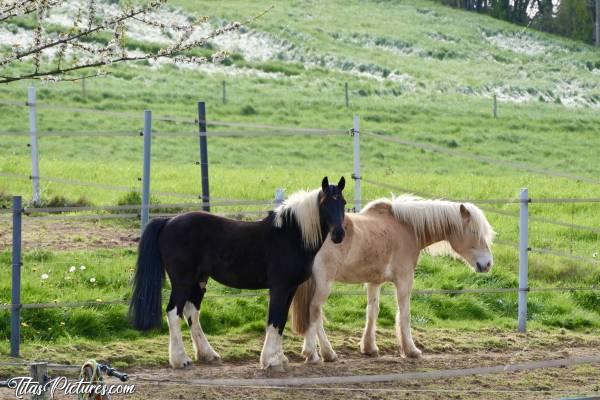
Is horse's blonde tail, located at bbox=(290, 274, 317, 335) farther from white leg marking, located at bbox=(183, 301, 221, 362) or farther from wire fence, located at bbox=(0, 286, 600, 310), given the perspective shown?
wire fence, located at bbox=(0, 286, 600, 310)

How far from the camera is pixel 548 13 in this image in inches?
3236

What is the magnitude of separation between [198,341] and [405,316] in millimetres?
1967

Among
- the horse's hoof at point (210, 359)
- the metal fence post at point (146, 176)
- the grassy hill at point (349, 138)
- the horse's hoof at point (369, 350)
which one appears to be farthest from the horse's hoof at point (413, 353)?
the metal fence post at point (146, 176)

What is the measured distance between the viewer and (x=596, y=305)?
12344 millimetres

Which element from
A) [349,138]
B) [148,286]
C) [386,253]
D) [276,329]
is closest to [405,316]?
[386,253]

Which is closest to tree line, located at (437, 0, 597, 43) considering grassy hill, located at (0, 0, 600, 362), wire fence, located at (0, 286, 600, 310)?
grassy hill, located at (0, 0, 600, 362)

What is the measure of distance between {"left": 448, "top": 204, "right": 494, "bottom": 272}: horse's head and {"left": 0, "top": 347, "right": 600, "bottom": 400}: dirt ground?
35.5 inches

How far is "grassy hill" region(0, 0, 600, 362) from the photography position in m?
11.4

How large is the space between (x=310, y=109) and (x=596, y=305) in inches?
787

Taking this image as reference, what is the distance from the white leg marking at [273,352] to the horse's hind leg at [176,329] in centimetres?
65

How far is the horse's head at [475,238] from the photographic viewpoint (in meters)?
10.1

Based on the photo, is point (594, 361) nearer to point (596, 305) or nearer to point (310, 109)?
point (596, 305)

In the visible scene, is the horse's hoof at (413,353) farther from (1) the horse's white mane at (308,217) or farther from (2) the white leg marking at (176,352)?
(2) the white leg marking at (176,352)

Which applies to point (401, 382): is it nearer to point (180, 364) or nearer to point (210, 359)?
point (210, 359)
